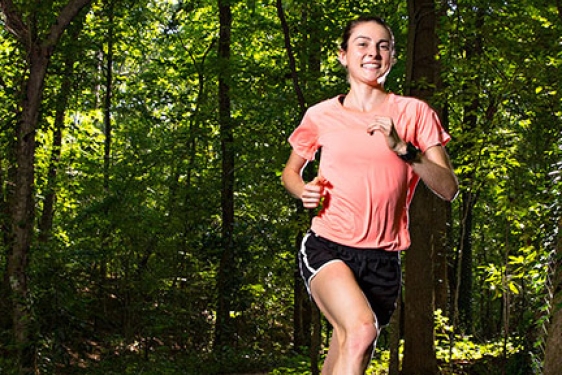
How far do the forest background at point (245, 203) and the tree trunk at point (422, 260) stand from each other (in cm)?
2

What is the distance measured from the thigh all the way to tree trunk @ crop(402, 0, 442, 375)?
5975mm

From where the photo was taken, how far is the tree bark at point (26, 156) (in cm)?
701

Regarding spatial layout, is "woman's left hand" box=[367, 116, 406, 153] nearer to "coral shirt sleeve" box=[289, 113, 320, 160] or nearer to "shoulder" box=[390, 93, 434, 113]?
"shoulder" box=[390, 93, 434, 113]

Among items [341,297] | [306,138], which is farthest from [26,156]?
[341,297]

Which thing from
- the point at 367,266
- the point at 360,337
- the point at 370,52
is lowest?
the point at 360,337

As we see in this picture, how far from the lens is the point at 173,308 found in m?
12.9

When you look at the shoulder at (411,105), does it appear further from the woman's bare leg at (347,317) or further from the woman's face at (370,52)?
the woman's bare leg at (347,317)

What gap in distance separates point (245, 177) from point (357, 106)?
12.0 meters

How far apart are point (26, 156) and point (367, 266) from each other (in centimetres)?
518

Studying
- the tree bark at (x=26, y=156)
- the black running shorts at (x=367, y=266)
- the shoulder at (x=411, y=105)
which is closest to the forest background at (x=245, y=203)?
Result: the tree bark at (x=26, y=156)

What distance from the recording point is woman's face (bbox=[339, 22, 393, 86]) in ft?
10.2

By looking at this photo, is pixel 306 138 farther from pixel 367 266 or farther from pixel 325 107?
pixel 367 266

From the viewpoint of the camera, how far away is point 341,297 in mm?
2869

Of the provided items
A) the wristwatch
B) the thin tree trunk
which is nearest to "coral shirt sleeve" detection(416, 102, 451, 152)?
the wristwatch
